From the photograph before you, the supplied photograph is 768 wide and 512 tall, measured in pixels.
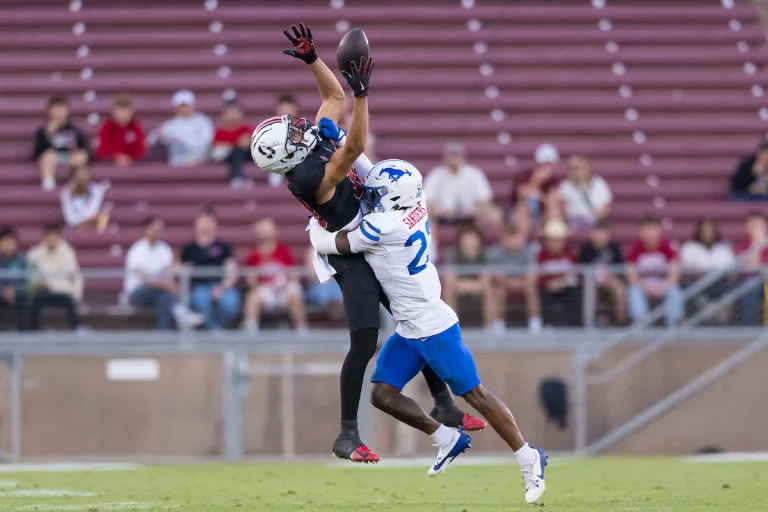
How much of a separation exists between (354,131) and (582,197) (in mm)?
7283

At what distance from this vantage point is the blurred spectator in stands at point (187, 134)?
15000mm

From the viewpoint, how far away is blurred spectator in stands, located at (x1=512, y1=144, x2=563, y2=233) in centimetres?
1355

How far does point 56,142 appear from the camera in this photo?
48.7 ft

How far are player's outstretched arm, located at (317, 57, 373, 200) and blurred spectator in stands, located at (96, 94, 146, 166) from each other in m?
8.22

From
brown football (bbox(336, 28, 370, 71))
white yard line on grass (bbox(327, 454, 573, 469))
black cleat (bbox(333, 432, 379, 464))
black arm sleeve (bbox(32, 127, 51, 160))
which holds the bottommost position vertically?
white yard line on grass (bbox(327, 454, 573, 469))

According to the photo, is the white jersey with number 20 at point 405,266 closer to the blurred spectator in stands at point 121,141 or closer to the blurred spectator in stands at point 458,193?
the blurred spectator in stands at point 458,193

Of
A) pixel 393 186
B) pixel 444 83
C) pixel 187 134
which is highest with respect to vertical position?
pixel 444 83

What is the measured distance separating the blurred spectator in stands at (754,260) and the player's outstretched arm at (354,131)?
6.08 m

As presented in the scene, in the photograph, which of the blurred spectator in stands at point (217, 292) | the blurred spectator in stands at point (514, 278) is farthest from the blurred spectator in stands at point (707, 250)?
the blurred spectator in stands at point (217, 292)

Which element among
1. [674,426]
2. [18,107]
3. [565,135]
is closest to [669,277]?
[674,426]

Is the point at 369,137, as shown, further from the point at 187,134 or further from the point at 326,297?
the point at 326,297

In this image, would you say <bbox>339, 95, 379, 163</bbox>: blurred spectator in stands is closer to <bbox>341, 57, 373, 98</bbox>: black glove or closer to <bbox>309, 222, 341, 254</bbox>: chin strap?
<bbox>309, 222, 341, 254</bbox>: chin strap

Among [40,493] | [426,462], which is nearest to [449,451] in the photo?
[40,493]

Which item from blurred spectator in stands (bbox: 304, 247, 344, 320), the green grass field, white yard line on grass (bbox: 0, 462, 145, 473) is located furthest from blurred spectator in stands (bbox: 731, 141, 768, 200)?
white yard line on grass (bbox: 0, 462, 145, 473)
